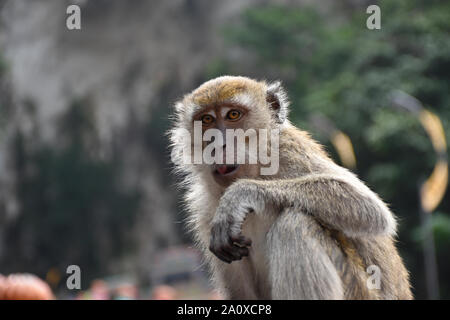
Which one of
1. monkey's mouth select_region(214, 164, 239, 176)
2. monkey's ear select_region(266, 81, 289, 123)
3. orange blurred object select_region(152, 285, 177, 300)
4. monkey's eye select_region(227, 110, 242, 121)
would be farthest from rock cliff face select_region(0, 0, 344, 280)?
monkey's mouth select_region(214, 164, 239, 176)

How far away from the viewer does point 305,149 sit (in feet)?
14.1

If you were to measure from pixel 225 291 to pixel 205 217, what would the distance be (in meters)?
0.62

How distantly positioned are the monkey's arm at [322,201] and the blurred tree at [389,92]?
16.1 m

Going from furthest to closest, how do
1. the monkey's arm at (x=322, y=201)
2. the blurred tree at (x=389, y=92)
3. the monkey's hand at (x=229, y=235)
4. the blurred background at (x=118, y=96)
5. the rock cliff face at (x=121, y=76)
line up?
the rock cliff face at (x=121, y=76) → the blurred background at (x=118, y=96) → the blurred tree at (x=389, y=92) → the monkey's arm at (x=322, y=201) → the monkey's hand at (x=229, y=235)

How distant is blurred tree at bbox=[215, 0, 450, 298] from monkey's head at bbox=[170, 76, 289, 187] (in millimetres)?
15953

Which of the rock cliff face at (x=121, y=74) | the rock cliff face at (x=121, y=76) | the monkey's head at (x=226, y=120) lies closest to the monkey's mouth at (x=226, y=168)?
the monkey's head at (x=226, y=120)

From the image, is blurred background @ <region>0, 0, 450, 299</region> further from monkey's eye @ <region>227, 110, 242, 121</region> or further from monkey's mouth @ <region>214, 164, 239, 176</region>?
monkey's mouth @ <region>214, 164, 239, 176</region>

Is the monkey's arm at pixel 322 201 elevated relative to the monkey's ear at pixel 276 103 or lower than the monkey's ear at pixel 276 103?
lower

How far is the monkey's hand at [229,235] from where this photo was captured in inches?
136

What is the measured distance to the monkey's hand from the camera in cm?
A: 345

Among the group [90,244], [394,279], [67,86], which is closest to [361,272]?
[394,279]

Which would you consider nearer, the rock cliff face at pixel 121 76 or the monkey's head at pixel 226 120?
the monkey's head at pixel 226 120

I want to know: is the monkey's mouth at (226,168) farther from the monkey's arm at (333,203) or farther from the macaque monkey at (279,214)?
the monkey's arm at (333,203)

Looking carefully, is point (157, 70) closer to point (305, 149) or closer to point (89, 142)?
point (89, 142)
